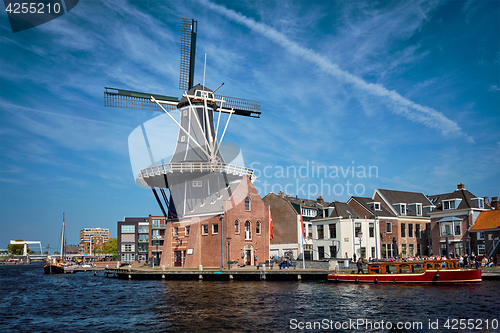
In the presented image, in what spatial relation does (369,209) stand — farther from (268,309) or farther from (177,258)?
(268,309)

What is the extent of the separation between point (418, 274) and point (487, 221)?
21.6 m

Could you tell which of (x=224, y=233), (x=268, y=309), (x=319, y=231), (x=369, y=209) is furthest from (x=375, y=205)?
(x=268, y=309)

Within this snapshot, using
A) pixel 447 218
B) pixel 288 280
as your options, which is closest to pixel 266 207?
pixel 288 280

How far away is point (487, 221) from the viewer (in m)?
55.5

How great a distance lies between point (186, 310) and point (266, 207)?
1214 inches

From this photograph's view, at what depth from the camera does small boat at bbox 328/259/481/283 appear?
3944cm

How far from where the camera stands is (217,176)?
5391cm

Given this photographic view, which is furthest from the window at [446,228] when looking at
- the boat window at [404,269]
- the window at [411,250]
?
the boat window at [404,269]

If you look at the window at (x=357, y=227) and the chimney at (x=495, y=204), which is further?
the window at (x=357, y=227)

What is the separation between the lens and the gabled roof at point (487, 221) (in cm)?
5385

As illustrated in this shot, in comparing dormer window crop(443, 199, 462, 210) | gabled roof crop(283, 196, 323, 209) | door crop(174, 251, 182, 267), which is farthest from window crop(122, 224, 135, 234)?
dormer window crop(443, 199, 462, 210)

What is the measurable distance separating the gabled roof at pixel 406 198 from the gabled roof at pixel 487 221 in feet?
37.2

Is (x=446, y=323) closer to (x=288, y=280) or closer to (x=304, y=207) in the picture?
(x=288, y=280)

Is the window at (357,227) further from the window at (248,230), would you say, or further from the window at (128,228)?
the window at (128,228)
